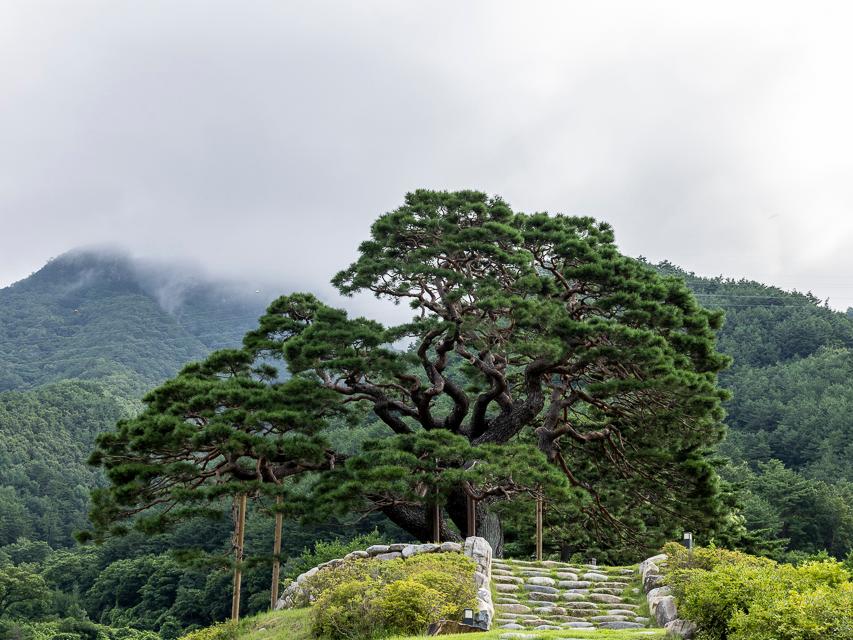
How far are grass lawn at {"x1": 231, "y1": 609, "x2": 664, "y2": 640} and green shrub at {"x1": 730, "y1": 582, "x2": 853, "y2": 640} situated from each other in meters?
1.71

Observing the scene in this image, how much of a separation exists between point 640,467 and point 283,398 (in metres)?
7.03

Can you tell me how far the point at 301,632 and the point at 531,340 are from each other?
630 cm

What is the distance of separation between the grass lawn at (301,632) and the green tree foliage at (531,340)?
2961 millimetres

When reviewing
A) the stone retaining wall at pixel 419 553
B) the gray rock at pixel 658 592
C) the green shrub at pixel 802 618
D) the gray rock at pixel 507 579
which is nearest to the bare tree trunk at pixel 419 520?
the stone retaining wall at pixel 419 553

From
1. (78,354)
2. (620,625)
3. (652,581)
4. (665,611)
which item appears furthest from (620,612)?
(78,354)

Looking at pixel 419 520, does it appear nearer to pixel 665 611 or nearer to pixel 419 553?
pixel 419 553

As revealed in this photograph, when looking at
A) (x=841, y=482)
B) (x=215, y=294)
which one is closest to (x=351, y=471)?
(x=841, y=482)

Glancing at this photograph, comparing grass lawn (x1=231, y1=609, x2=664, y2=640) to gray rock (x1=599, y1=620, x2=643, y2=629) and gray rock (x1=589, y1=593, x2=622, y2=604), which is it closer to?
gray rock (x1=599, y1=620, x2=643, y2=629)

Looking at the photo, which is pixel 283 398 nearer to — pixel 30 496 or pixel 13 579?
pixel 13 579

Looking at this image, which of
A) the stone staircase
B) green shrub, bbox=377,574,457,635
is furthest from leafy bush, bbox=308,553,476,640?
the stone staircase

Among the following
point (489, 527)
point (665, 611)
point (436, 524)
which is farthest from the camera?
point (489, 527)

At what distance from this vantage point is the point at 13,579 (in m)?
38.1

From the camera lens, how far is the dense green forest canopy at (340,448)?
33.0 meters

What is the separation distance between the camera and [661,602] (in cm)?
937
